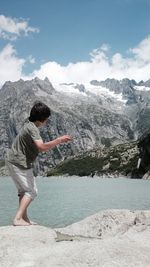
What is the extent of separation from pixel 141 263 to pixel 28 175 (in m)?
4.04

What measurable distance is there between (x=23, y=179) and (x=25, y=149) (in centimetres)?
76

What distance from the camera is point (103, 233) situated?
1859 cm

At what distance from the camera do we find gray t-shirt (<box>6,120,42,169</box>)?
1026cm

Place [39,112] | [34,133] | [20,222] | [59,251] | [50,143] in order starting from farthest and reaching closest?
[20,222] → [39,112] → [34,133] → [50,143] → [59,251]

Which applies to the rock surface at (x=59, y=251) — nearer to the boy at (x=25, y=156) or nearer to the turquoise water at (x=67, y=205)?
the boy at (x=25, y=156)

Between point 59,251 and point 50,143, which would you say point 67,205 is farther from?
point 59,251

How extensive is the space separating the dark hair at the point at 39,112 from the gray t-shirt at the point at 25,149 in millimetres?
192

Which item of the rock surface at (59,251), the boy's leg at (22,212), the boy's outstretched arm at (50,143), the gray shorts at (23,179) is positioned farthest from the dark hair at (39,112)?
the rock surface at (59,251)

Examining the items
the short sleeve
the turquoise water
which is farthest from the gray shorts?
the turquoise water

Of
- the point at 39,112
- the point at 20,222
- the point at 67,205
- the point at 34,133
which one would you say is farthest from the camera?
the point at 67,205

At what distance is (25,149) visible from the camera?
34.1 feet

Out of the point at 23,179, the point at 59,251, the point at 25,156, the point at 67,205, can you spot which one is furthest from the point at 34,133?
the point at 67,205

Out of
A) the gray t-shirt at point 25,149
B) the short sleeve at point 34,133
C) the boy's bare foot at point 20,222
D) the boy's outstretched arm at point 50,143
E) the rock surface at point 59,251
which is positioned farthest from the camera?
the boy's bare foot at point 20,222

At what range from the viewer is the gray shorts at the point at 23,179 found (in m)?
10.4
